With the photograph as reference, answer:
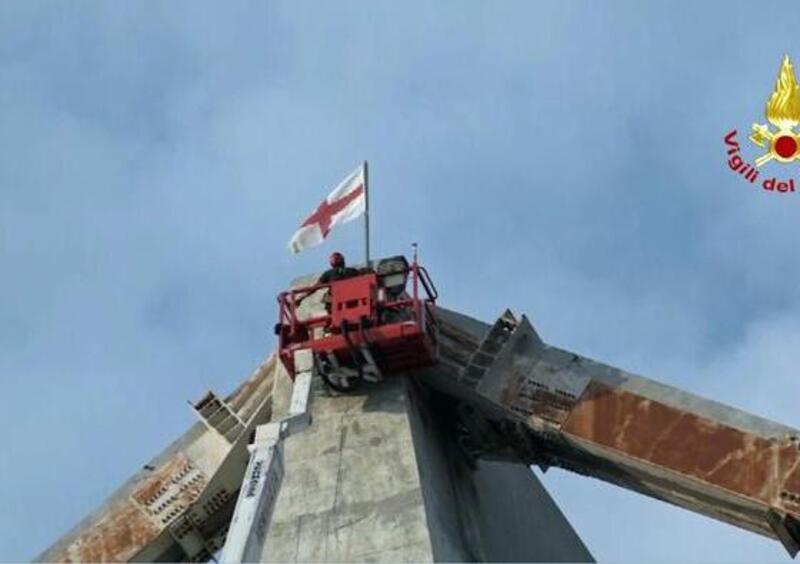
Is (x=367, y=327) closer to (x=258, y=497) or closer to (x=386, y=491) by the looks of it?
Answer: (x=386, y=491)

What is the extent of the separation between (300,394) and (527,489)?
31.0 ft

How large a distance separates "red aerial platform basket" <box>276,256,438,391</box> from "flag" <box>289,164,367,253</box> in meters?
1.75

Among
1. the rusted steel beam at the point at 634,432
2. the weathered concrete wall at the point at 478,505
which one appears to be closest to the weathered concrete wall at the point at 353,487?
the weathered concrete wall at the point at 478,505

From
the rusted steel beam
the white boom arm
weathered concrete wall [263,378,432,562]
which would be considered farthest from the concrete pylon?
the white boom arm

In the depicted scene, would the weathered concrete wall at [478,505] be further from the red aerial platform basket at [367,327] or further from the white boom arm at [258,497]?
the white boom arm at [258,497]

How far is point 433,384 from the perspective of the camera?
2989 cm

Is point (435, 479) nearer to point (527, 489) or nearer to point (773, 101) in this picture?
point (527, 489)

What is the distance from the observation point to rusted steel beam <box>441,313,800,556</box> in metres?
26.0

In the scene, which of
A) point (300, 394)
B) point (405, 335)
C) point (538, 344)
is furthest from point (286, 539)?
point (538, 344)

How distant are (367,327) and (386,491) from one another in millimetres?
3532

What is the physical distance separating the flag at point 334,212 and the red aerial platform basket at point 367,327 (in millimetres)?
1752

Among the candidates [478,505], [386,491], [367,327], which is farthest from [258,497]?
[478,505]

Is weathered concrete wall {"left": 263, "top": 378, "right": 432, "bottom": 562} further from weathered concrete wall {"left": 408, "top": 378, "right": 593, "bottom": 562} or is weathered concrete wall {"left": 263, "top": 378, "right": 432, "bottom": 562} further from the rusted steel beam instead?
the rusted steel beam

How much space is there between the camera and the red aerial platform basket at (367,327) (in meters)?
28.2
